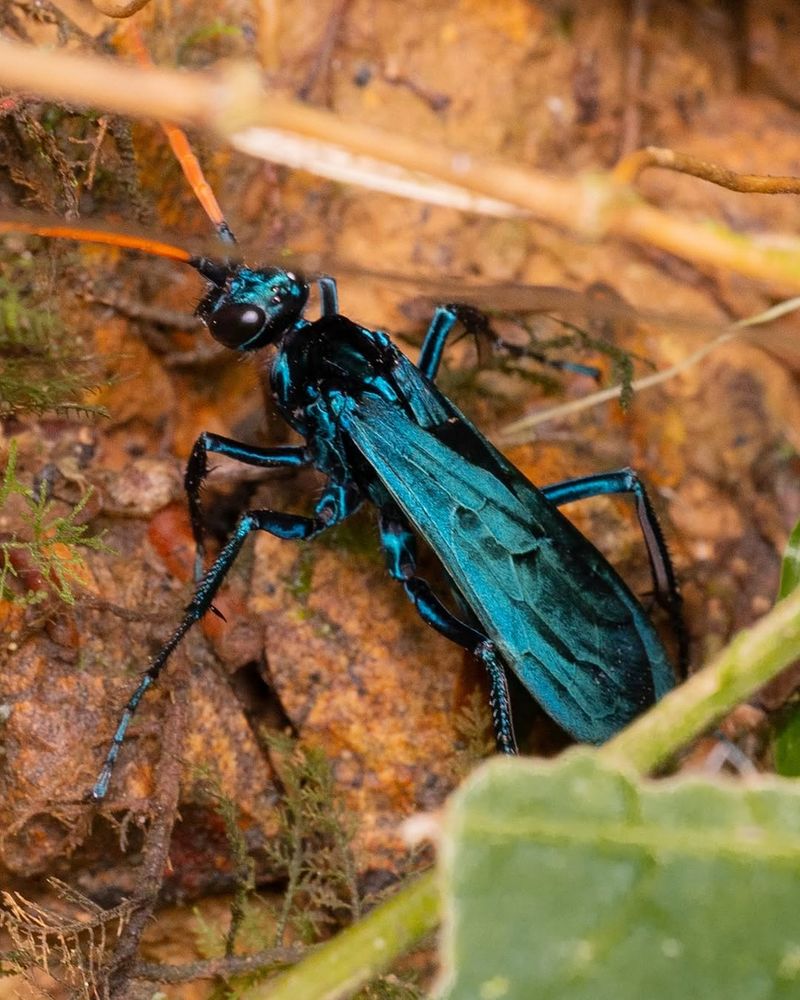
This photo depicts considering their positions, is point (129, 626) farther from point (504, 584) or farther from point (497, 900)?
point (497, 900)

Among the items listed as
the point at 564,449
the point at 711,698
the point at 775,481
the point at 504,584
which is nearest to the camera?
the point at 711,698

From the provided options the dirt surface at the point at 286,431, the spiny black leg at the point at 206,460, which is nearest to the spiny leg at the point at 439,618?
the dirt surface at the point at 286,431

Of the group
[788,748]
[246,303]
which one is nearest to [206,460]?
[246,303]

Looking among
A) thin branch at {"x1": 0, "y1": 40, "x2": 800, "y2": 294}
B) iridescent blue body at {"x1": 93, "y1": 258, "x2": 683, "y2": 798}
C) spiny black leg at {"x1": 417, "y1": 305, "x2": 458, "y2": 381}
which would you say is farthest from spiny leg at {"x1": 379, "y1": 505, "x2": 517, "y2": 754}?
thin branch at {"x1": 0, "y1": 40, "x2": 800, "y2": 294}

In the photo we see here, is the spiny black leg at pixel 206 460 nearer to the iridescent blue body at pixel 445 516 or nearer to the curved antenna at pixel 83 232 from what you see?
the iridescent blue body at pixel 445 516

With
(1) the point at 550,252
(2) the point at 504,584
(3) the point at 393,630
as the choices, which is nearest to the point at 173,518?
(3) the point at 393,630
